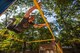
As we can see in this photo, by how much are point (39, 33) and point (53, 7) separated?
2119mm

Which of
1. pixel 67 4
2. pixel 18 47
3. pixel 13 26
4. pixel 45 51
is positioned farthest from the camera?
pixel 18 47

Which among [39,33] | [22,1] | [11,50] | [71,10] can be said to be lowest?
[11,50]

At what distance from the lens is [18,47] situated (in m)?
15.7

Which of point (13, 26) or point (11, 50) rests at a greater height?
point (13, 26)

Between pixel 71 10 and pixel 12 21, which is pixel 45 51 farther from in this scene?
Answer: pixel 12 21

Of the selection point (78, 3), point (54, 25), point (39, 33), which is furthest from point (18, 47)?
point (78, 3)

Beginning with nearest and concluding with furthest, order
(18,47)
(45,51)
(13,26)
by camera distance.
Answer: (13,26), (45,51), (18,47)

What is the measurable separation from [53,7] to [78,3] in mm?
1776

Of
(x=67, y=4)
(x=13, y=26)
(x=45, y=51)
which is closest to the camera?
(x=13, y=26)

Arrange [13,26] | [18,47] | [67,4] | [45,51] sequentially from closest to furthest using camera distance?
[13,26] → [45,51] → [67,4] → [18,47]

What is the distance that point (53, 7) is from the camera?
14.7 metres

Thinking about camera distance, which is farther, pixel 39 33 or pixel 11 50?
pixel 11 50

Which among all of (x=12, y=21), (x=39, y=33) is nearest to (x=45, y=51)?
(x=39, y=33)

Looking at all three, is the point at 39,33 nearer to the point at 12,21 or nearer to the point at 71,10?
the point at 71,10
